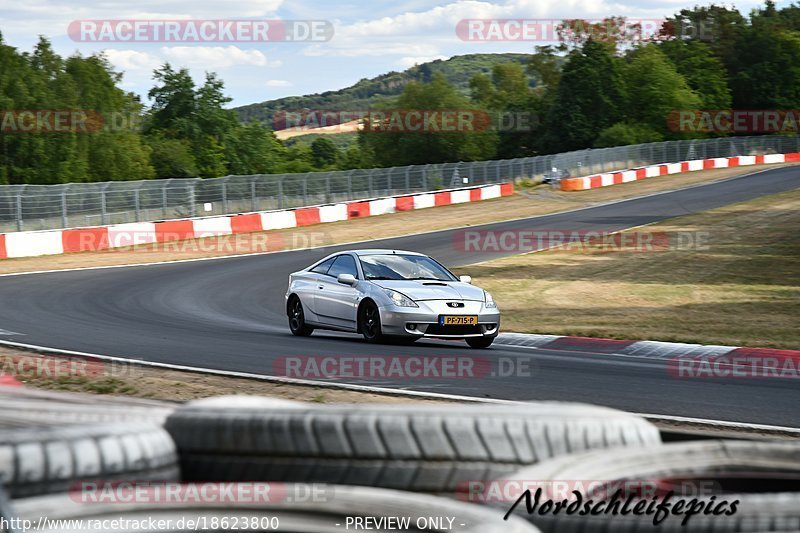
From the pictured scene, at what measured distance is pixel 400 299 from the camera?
46.1ft

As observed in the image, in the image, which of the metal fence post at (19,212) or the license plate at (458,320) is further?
the metal fence post at (19,212)

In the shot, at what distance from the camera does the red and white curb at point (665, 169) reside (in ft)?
178

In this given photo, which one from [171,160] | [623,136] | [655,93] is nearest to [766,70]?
[655,93]

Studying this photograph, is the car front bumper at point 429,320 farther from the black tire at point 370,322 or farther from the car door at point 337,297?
the car door at point 337,297

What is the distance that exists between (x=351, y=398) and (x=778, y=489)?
5763 millimetres

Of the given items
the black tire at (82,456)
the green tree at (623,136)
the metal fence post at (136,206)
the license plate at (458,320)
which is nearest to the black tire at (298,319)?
the license plate at (458,320)

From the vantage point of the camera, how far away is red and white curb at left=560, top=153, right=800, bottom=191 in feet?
178

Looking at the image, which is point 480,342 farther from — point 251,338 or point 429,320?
point 251,338

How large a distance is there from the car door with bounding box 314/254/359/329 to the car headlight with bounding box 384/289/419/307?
0.73 metres

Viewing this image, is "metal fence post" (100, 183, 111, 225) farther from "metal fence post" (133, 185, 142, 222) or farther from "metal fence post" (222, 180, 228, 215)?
"metal fence post" (222, 180, 228, 215)

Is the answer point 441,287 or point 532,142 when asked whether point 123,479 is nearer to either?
point 441,287

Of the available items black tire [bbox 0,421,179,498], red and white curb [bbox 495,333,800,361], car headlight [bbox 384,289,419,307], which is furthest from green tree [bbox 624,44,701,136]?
black tire [bbox 0,421,179,498]

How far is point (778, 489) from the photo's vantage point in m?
4.54

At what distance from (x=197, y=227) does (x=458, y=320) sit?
2244 cm
